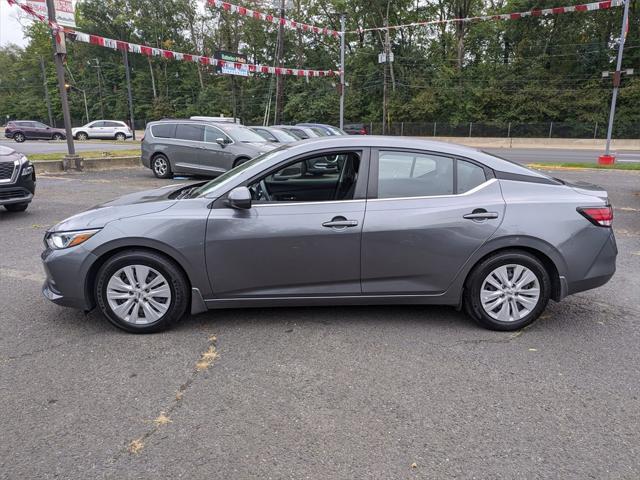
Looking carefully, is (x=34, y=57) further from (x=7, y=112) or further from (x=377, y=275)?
(x=377, y=275)

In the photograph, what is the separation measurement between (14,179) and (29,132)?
34.0 meters

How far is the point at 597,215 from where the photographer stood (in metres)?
3.90

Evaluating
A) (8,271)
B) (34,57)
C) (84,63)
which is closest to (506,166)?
(8,271)

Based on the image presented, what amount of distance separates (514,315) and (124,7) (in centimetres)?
7237

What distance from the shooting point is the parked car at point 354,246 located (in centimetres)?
377

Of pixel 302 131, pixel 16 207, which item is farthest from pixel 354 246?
pixel 302 131

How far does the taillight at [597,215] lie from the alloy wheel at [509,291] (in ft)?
2.08

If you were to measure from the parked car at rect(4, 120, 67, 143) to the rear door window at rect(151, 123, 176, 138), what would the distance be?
2694 centimetres

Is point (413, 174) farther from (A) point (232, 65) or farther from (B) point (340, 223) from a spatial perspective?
(A) point (232, 65)

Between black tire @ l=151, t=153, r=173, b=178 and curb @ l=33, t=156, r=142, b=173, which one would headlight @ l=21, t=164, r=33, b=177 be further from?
curb @ l=33, t=156, r=142, b=173

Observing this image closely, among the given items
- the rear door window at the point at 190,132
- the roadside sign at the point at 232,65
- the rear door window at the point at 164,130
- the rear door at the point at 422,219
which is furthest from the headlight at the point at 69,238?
the roadside sign at the point at 232,65

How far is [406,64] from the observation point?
47000 millimetres

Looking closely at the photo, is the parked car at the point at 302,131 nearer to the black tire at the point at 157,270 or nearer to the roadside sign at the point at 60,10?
the roadside sign at the point at 60,10

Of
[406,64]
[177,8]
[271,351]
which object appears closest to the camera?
[271,351]
